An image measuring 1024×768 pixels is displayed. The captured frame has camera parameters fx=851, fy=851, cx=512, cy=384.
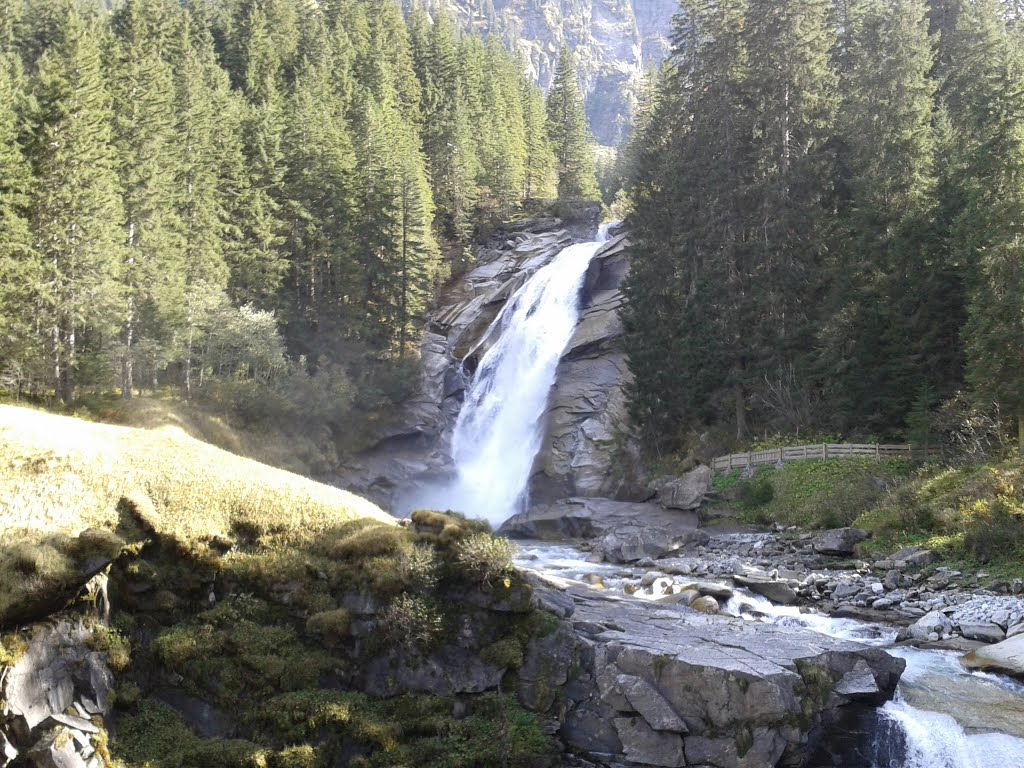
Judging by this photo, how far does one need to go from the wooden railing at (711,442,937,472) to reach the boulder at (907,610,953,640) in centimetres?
1355

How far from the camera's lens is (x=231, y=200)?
47.1 meters

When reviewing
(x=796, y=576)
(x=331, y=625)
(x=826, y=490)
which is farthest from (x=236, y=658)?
(x=826, y=490)

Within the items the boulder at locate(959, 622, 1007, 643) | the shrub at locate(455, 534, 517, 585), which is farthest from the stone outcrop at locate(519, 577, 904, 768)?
the boulder at locate(959, 622, 1007, 643)

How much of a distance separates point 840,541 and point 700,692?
14.7 m

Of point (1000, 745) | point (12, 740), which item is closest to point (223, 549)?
point (12, 740)

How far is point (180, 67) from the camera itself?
50.4 metres

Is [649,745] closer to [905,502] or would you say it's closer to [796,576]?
[796,576]

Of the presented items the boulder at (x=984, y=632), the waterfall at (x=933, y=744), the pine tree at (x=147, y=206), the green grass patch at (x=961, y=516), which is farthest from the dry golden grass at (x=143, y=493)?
the pine tree at (x=147, y=206)

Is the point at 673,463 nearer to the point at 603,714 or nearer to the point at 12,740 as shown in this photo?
the point at 603,714

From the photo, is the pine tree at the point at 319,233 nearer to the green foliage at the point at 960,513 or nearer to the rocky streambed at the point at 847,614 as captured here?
the rocky streambed at the point at 847,614

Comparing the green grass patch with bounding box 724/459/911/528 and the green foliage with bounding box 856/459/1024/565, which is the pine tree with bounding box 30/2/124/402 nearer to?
the green grass patch with bounding box 724/459/911/528

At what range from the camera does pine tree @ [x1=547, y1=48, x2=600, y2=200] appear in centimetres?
7212

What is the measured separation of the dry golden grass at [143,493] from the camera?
14.5 m

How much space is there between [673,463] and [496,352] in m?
13.8
